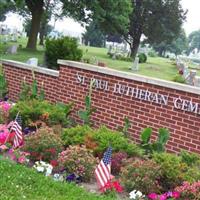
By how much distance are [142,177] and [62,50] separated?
1055 cm

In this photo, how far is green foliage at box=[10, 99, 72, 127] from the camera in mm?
9195

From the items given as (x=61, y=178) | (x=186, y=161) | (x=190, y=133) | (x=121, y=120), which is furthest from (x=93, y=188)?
(x=121, y=120)

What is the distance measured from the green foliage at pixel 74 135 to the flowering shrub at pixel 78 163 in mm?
1107

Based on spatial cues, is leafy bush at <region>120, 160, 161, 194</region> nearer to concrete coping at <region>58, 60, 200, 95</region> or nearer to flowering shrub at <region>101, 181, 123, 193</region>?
flowering shrub at <region>101, 181, 123, 193</region>

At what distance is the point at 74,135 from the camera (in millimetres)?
8211

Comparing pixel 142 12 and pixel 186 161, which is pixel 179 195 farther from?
pixel 142 12

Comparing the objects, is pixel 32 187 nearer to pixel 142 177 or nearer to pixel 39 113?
pixel 142 177

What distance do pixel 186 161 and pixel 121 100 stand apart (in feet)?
9.62

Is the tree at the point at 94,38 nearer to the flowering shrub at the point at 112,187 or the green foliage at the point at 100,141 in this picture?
the green foliage at the point at 100,141

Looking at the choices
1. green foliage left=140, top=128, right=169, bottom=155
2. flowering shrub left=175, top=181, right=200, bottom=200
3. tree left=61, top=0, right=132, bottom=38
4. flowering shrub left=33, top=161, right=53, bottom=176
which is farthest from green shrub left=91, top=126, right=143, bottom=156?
tree left=61, top=0, right=132, bottom=38

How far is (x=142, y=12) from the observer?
2365 inches

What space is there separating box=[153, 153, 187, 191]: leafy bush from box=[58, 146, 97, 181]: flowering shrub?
95 centimetres

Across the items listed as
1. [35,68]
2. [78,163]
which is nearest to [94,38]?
[35,68]

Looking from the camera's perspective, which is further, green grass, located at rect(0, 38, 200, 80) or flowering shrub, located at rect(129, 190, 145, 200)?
green grass, located at rect(0, 38, 200, 80)
